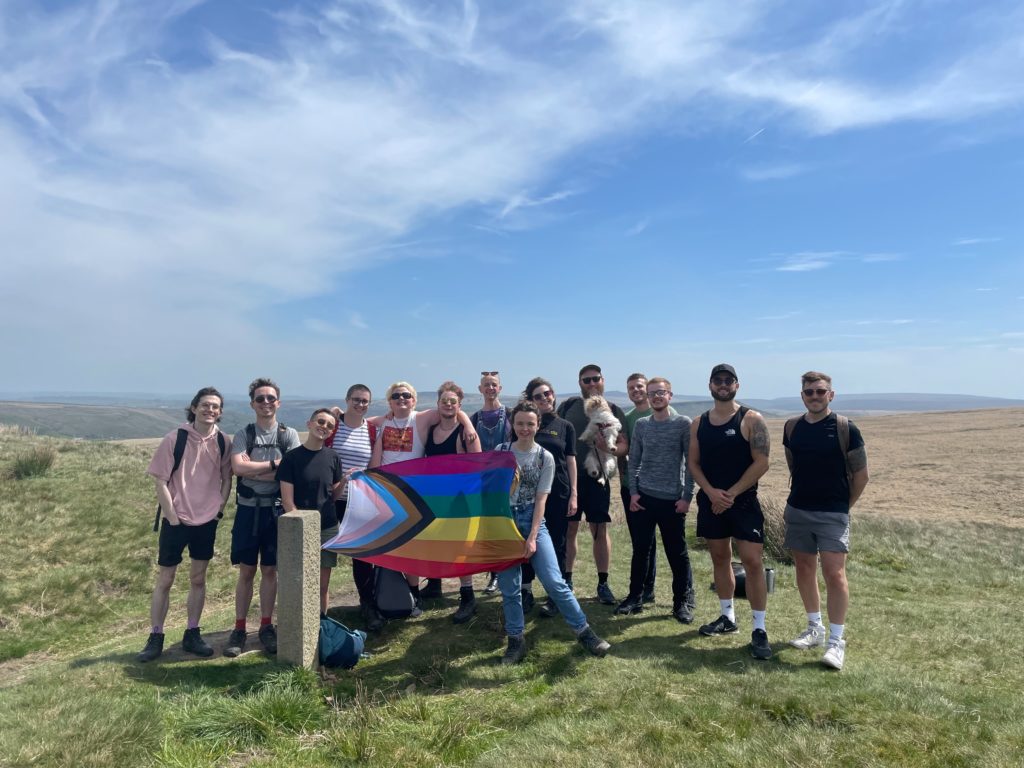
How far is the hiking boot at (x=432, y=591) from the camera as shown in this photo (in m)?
8.20

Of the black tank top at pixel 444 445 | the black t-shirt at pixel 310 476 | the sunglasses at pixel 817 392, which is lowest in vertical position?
the black t-shirt at pixel 310 476

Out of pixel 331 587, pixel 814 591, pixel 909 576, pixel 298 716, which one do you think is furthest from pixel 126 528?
pixel 909 576

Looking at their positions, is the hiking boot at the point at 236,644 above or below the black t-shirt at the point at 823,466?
below

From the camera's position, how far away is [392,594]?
23.4 ft

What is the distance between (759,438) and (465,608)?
A: 13.0 feet

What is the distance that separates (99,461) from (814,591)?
18.7 meters

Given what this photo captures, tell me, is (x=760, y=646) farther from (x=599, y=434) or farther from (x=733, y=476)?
(x=599, y=434)

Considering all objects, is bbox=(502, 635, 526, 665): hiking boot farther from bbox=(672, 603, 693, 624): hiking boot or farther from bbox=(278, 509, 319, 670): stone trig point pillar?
bbox=(672, 603, 693, 624): hiking boot

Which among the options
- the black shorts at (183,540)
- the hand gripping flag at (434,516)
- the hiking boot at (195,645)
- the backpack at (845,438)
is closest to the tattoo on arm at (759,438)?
the backpack at (845,438)

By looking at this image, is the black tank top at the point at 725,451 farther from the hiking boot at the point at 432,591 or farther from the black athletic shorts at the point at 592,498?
the hiking boot at the point at 432,591

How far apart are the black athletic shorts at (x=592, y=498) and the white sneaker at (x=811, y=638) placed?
2.38m

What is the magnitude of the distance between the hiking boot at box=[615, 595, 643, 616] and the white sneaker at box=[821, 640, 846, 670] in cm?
228

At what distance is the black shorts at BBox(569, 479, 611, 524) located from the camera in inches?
295

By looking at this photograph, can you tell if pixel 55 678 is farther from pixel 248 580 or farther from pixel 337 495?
pixel 337 495
